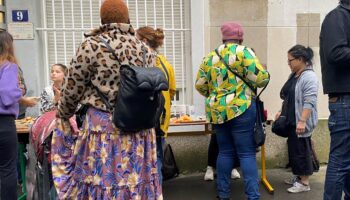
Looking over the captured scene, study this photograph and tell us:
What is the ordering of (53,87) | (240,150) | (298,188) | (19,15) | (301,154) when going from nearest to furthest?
(240,150) → (53,87) → (301,154) → (298,188) → (19,15)

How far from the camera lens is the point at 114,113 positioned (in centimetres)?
264

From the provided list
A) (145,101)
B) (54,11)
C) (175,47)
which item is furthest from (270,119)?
(145,101)

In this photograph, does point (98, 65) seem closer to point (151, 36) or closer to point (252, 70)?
point (151, 36)

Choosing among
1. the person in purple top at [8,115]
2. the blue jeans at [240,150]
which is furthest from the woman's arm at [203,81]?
the person in purple top at [8,115]

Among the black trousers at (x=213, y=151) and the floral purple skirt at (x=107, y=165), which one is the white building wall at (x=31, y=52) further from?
the floral purple skirt at (x=107, y=165)

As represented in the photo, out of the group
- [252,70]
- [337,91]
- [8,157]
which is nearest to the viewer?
[337,91]

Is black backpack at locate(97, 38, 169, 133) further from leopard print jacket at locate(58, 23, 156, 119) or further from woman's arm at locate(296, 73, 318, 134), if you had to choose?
woman's arm at locate(296, 73, 318, 134)

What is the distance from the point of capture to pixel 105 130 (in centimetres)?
269

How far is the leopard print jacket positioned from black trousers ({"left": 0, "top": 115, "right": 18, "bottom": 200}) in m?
1.08

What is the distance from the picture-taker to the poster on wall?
5.32 m

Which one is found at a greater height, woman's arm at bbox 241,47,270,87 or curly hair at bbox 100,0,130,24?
curly hair at bbox 100,0,130,24

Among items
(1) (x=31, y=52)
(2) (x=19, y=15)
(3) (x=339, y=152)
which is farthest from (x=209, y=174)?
(2) (x=19, y=15)

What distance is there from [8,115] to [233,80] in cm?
203

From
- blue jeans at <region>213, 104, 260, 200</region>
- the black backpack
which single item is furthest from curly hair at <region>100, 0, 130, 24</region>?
blue jeans at <region>213, 104, 260, 200</region>
